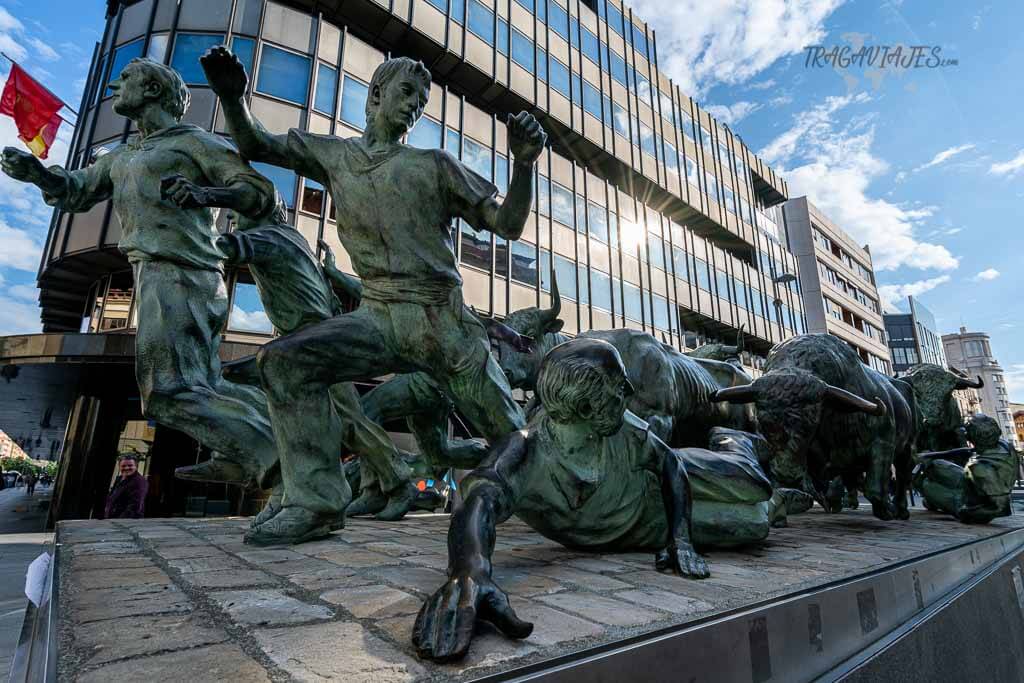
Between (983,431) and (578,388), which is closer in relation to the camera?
(578,388)

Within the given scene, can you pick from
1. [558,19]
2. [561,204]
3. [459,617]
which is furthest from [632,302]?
[459,617]

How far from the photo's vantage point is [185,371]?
10.4 feet

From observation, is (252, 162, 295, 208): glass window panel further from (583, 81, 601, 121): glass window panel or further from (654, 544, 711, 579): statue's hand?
(583, 81, 601, 121): glass window panel

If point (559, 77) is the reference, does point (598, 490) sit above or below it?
below

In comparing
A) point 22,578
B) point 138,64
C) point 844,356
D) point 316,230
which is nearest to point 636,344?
point 844,356

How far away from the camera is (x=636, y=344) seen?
500cm

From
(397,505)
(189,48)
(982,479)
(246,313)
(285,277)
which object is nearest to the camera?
(285,277)

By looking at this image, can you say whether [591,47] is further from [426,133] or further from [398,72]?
[398,72]

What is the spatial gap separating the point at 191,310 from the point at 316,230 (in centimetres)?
1105

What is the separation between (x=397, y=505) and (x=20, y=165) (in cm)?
328

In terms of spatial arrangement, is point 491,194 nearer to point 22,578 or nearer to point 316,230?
point 22,578

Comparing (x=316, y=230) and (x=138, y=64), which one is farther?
(x=316, y=230)

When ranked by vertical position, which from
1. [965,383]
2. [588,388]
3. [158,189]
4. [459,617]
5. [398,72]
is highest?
[398,72]

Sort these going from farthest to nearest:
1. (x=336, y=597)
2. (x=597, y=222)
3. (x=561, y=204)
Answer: (x=597, y=222) < (x=561, y=204) < (x=336, y=597)
